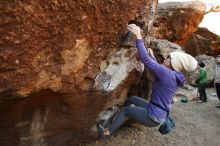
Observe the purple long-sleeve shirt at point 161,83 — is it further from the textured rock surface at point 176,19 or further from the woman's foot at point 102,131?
the textured rock surface at point 176,19

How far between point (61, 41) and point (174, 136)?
3.81 m

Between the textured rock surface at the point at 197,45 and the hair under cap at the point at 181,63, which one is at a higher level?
the hair under cap at the point at 181,63

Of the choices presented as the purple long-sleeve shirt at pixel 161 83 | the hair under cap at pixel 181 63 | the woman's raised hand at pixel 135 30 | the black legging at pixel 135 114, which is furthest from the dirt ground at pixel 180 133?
the woman's raised hand at pixel 135 30

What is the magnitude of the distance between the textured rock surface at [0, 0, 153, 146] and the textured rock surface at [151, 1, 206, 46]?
996 cm

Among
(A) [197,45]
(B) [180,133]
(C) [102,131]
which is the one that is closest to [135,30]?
(C) [102,131]

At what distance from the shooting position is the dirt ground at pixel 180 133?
637cm

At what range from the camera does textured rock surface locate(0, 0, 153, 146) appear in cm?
369

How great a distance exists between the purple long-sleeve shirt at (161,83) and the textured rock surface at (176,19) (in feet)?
33.2

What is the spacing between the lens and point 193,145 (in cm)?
670

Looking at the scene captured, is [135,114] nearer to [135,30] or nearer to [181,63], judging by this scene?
[181,63]

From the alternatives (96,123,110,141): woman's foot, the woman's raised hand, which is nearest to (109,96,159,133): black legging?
(96,123,110,141): woman's foot

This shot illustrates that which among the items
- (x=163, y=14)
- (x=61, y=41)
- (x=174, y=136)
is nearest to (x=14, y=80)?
(x=61, y=41)

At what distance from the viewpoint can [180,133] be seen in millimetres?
7035

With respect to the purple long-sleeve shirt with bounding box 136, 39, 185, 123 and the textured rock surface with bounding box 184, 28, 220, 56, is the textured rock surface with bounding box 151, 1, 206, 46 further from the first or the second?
the purple long-sleeve shirt with bounding box 136, 39, 185, 123
